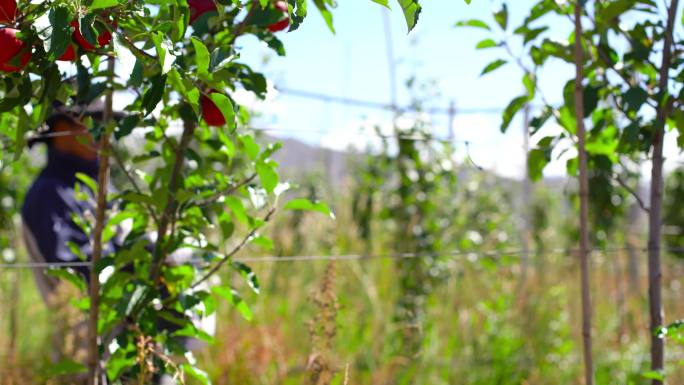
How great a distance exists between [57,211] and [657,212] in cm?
130

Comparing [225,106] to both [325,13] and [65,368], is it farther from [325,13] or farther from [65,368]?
[65,368]

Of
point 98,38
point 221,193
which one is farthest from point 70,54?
point 221,193

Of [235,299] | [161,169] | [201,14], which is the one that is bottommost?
[235,299]

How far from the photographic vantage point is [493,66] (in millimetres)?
1563

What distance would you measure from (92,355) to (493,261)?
8.30 feet

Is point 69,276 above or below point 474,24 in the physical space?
below

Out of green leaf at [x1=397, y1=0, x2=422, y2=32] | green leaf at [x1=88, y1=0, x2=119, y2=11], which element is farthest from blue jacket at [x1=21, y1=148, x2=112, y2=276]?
green leaf at [x1=397, y1=0, x2=422, y2=32]

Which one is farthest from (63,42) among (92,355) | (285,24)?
(92,355)

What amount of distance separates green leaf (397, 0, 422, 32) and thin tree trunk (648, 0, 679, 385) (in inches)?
26.3

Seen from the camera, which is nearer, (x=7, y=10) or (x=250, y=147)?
(x=7, y=10)

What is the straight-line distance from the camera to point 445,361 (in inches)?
119

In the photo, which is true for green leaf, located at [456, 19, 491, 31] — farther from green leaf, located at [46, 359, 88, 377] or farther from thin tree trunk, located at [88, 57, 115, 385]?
green leaf, located at [46, 359, 88, 377]

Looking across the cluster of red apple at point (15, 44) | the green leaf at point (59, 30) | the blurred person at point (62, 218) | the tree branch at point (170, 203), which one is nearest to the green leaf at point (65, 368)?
the tree branch at point (170, 203)

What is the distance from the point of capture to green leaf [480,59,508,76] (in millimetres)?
1553
